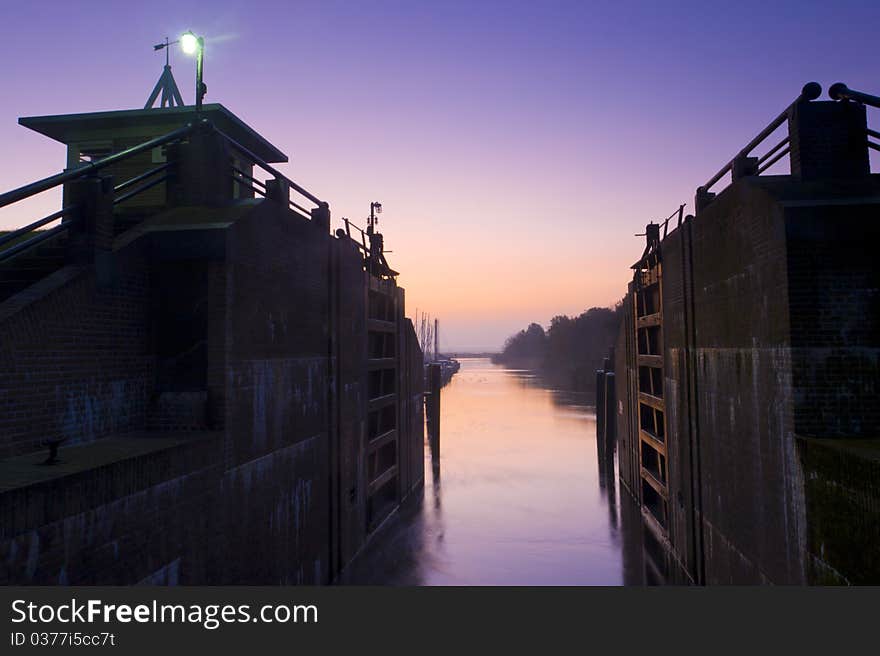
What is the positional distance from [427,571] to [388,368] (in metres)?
6.94

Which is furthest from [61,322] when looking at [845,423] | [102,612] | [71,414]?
[845,423]

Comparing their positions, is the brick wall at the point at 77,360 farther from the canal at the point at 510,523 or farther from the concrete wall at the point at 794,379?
the concrete wall at the point at 794,379

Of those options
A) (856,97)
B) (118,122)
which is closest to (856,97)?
(856,97)

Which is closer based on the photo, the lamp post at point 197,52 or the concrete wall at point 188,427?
the concrete wall at point 188,427

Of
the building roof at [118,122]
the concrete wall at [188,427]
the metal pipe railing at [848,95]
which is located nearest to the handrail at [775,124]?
the metal pipe railing at [848,95]

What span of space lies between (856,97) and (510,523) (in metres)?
15.5

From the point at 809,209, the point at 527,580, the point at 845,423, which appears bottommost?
the point at 527,580

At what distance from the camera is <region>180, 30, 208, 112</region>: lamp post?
34.5 feet

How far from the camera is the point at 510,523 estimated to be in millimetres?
19844

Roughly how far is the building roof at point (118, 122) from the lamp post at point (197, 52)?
20.6 feet

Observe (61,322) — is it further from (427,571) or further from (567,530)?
(567,530)

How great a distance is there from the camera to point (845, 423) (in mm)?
7590

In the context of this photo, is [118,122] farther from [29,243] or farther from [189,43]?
[29,243]

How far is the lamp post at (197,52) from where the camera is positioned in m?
10.5
